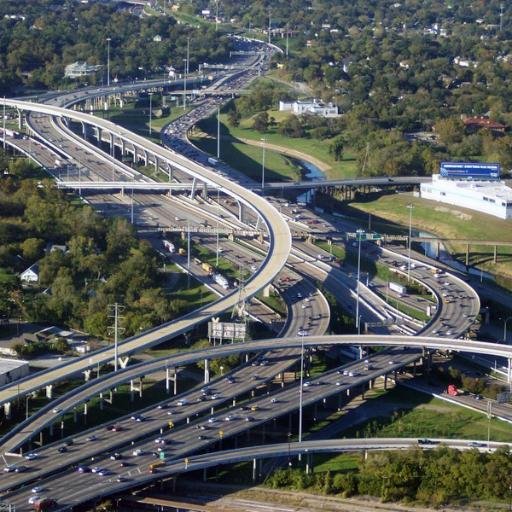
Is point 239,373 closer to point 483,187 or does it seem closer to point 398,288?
point 398,288

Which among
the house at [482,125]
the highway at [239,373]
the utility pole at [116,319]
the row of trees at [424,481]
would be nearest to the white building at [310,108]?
the house at [482,125]

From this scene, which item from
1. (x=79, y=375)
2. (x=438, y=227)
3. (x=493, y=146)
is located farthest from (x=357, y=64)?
(x=79, y=375)

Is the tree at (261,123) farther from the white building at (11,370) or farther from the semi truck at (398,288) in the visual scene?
the white building at (11,370)

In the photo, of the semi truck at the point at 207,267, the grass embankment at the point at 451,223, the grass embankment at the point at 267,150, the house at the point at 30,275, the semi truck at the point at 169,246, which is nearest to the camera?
the house at the point at 30,275

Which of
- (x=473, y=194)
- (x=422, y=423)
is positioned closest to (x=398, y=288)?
(x=422, y=423)

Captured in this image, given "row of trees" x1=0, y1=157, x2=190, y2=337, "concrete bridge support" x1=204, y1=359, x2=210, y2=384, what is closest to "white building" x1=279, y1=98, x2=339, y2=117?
"row of trees" x1=0, y1=157, x2=190, y2=337

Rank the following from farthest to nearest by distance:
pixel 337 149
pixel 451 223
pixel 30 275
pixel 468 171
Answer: pixel 337 149, pixel 468 171, pixel 451 223, pixel 30 275

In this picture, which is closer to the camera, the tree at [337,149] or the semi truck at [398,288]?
the semi truck at [398,288]
